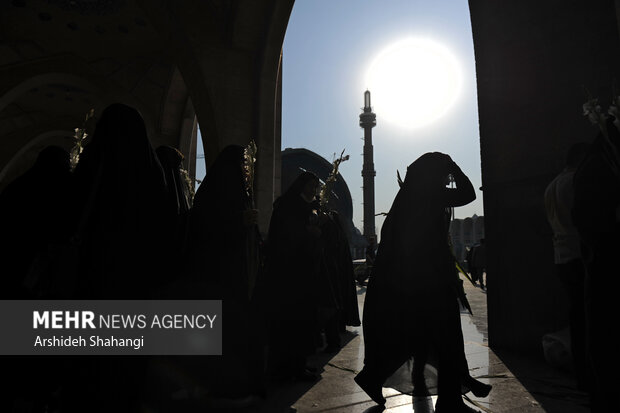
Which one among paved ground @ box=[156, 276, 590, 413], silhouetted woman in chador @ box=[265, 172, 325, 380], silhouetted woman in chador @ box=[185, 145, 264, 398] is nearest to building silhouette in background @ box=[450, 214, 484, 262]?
paved ground @ box=[156, 276, 590, 413]

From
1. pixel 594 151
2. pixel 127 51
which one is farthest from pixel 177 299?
pixel 127 51

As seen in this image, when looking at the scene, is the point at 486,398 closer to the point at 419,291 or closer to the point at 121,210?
the point at 419,291

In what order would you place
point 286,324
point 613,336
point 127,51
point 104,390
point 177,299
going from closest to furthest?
point 104,390 < point 613,336 < point 177,299 < point 286,324 < point 127,51

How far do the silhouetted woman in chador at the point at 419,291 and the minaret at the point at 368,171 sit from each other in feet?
157

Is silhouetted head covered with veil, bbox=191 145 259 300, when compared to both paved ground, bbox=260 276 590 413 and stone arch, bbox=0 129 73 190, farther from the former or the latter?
stone arch, bbox=0 129 73 190

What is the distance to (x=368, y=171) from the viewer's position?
185 feet

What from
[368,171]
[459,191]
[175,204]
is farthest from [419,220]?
[368,171]

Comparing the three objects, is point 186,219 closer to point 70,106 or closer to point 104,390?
point 104,390

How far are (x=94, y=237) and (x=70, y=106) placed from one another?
61.1ft

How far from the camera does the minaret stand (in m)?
54.3

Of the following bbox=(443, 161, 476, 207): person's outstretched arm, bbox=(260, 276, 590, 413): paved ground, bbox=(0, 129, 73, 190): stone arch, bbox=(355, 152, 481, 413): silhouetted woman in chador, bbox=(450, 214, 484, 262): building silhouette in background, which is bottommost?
bbox=(260, 276, 590, 413): paved ground

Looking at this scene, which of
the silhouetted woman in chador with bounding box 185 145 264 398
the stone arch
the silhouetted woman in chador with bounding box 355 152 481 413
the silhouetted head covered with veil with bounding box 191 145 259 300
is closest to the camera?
the silhouetted woman in chador with bounding box 355 152 481 413

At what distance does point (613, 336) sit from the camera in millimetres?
2139

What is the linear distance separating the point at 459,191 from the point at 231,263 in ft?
5.78
